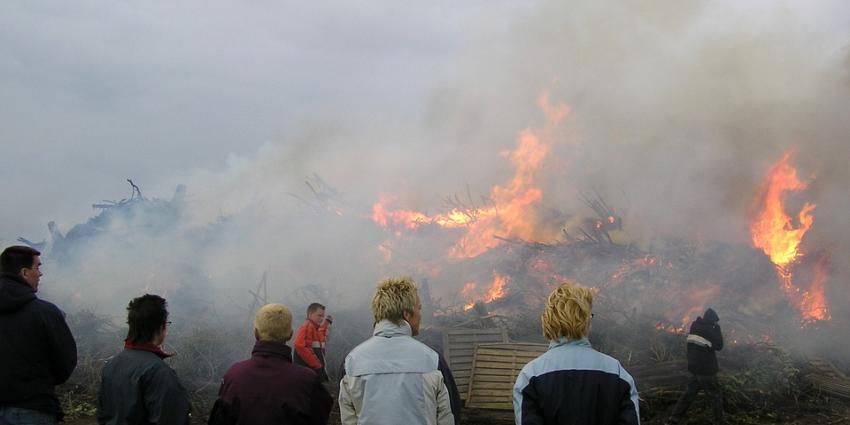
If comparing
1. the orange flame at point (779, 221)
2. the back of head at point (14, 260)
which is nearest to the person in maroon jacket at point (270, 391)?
the back of head at point (14, 260)

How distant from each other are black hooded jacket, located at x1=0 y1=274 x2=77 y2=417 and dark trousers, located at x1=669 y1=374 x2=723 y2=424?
27.2 ft

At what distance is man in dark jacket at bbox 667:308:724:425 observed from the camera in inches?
371

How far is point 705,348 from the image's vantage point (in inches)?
372

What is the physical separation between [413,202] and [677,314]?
8.07m

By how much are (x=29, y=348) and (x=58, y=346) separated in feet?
0.56

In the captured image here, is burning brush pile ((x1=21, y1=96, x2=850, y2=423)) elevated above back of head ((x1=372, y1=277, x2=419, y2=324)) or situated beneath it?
elevated above

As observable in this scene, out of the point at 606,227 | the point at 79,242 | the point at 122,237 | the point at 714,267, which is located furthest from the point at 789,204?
the point at 79,242

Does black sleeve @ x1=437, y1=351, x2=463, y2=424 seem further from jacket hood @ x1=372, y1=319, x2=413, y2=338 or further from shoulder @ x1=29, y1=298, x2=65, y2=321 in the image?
shoulder @ x1=29, y1=298, x2=65, y2=321

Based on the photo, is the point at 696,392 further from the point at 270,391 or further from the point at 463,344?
the point at 270,391

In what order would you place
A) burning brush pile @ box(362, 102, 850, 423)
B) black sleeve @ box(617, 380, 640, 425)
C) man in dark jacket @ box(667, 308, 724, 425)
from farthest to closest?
burning brush pile @ box(362, 102, 850, 423)
man in dark jacket @ box(667, 308, 724, 425)
black sleeve @ box(617, 380, 640, 425)

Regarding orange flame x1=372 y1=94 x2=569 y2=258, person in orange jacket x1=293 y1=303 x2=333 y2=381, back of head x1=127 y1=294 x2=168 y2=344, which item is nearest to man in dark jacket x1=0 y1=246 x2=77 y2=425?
back of head x1=127 y1=294 x2=168 y2=344

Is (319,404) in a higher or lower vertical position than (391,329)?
lower

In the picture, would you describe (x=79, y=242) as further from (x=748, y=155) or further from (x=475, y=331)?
(x=748, y=155)

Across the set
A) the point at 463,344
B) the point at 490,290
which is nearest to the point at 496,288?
the point at 490,290
